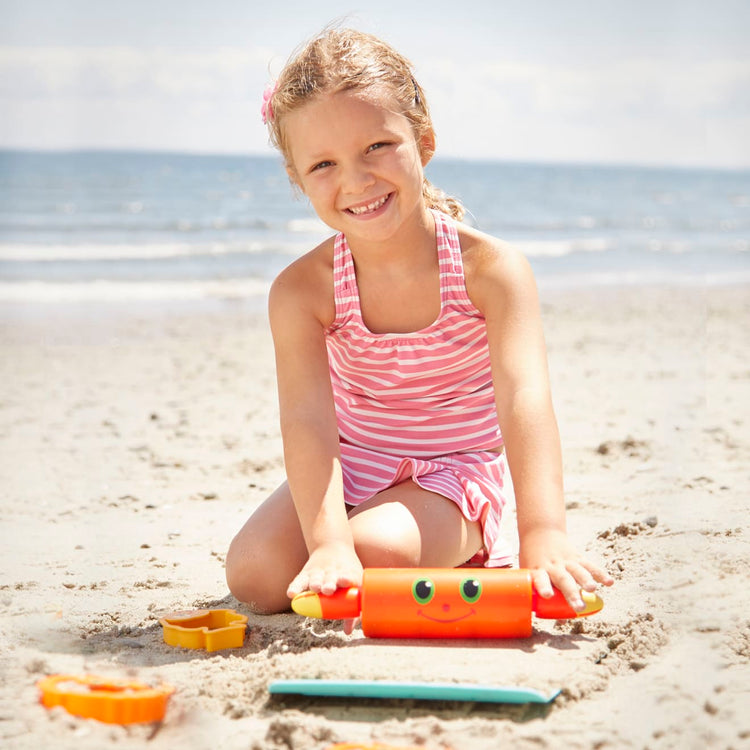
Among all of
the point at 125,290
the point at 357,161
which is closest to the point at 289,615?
the point at 357,161

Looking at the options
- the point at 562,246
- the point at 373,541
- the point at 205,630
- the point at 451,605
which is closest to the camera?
the point at 451,605

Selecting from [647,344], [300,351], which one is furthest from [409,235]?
[647,344]

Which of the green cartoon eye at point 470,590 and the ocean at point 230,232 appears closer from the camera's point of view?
the green cartoon eye at point 470,590

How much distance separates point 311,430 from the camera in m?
2.62

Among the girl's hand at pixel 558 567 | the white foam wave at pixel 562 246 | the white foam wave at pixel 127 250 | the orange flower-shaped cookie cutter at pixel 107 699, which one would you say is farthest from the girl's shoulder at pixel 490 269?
the white foam wave at pixel 562 246

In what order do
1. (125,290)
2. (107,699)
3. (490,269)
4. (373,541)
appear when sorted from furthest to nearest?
(125,290) → (490,269) → (373,541) → (107,699)

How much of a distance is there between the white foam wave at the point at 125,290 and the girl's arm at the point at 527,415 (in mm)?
7190

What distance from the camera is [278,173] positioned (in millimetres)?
34375

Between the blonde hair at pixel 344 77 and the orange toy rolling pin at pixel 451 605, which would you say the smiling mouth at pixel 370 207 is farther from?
the orange toy rolling pin at pixel 451 605

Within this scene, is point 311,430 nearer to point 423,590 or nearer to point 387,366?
point 387,366

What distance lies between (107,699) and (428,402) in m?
1.40

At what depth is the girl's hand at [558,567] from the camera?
2.12m

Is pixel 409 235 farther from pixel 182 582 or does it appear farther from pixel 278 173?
pixel 278 173

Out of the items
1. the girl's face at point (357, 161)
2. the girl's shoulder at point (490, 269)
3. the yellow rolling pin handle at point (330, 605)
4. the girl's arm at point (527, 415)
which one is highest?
the girl's face at point (357, 161)
